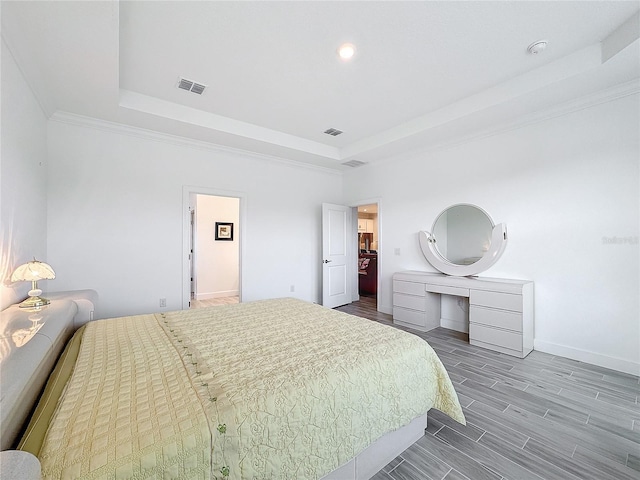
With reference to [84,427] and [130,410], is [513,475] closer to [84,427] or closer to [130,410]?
[130,410]

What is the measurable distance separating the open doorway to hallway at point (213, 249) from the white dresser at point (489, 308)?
12.7 ft

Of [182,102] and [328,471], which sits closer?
[328,471]

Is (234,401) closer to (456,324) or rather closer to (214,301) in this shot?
(456,324)

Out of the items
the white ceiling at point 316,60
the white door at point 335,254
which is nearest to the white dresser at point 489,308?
the white door at point 335,254

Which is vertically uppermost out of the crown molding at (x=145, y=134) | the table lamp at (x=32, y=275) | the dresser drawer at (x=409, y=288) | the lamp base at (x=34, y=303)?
the crown molding at (x=145, y=134)

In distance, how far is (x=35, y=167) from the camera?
8.77 feet

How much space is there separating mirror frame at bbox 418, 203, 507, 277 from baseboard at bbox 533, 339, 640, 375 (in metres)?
1.01

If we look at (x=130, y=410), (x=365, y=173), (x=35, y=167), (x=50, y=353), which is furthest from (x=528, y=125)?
(x=35, y=167)

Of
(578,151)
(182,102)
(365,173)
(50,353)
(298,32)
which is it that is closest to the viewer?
(50,353)

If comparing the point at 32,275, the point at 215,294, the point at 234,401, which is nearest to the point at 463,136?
the point at 234,401

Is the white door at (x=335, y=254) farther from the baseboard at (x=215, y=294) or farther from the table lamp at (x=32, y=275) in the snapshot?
the table lamp at (x=32, y=275)

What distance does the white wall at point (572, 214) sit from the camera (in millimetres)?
2684

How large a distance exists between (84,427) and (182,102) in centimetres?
334

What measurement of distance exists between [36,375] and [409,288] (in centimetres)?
387
